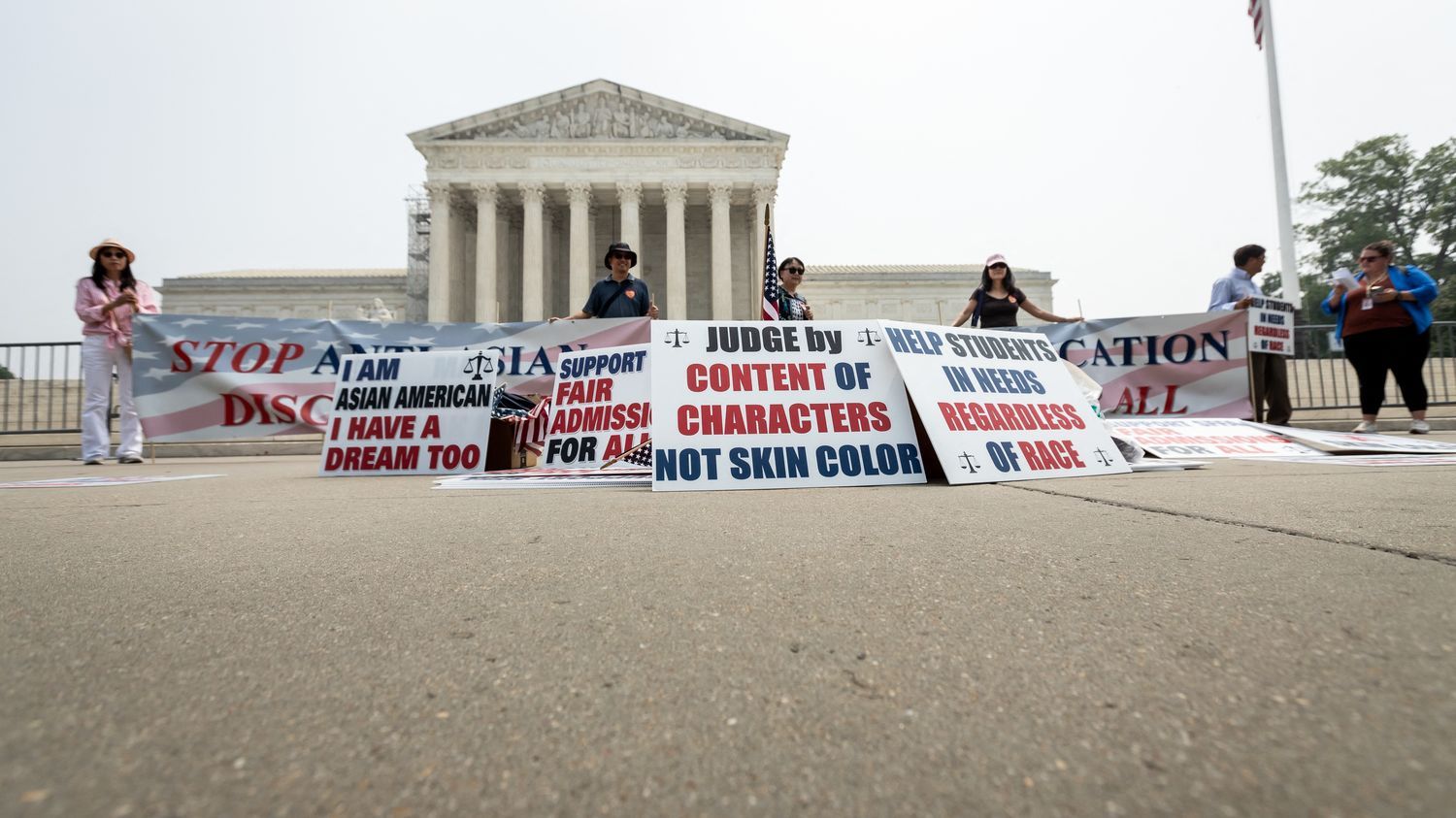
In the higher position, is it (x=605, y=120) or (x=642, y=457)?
(x=605, y=120)

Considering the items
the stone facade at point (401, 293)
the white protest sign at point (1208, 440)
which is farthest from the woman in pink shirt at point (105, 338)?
the stone facade at point (401, 293)

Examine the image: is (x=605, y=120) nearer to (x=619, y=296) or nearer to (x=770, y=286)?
(x=619, y=296)

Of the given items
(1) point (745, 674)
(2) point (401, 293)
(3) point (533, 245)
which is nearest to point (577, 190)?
(3) point (533, 245)

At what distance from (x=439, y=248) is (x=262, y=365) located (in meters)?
26.5

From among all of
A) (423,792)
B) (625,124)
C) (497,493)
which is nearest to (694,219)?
(625,124)

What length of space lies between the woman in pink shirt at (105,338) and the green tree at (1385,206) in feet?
158

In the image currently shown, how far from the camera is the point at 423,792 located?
59 cm

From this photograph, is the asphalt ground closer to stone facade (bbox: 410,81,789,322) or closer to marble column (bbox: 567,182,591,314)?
stone facade (bbox: 410,81,789,322)

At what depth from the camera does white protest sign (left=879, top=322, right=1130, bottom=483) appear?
313 centimetres

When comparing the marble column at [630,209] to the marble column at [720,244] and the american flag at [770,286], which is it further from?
the american flag at [770,286]

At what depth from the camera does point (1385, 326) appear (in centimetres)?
599

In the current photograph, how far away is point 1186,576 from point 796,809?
1.10 m

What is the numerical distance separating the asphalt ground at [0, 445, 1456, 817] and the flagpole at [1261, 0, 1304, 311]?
25.2 metres

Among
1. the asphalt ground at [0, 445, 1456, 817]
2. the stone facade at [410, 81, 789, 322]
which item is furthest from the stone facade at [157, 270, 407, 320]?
the asphalt ground at [0, 445, 1456, 817]
